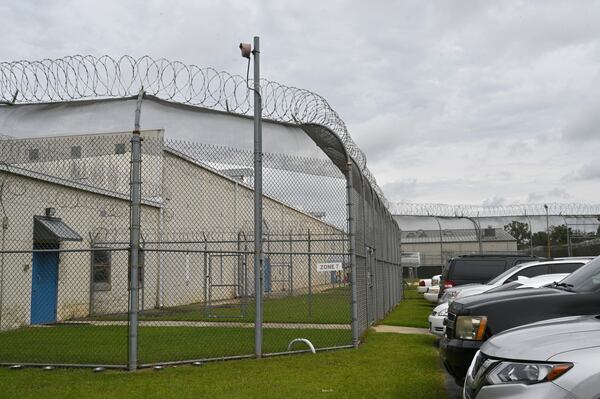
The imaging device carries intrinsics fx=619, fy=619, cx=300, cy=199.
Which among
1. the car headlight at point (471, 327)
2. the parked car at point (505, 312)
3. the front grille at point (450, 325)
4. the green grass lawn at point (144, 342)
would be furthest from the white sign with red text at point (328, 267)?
the car headlight at point (471, 327)

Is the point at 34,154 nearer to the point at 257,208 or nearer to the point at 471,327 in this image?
the point at 257,208

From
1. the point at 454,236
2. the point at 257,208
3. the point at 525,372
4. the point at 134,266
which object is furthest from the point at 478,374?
the point at 454,236

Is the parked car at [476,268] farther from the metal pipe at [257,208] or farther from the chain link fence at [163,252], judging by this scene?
the metal pipe at [257,208]

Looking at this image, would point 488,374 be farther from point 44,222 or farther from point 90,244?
point 90,244

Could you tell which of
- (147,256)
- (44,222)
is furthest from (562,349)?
(147,256)

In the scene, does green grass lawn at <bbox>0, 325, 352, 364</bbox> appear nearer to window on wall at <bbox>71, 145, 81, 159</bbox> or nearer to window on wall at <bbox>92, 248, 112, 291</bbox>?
window on wall at <bbox>92, 248, 112, 291</bbox>

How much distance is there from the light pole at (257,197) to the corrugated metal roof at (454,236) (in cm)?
3370

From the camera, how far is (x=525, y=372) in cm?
368

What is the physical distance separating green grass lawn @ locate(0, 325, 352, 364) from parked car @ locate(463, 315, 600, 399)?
5797mm

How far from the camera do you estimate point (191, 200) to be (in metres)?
21.4

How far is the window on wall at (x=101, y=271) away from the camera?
17477 mm

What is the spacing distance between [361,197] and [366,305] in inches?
86.1

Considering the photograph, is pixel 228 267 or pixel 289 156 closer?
pixel 289 156

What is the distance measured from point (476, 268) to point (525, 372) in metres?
12.5
